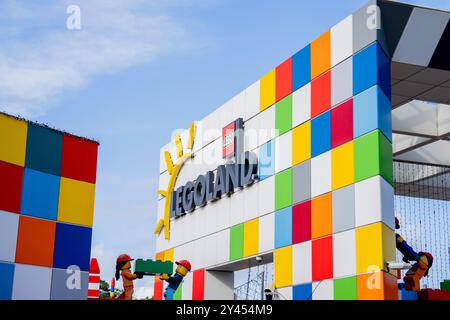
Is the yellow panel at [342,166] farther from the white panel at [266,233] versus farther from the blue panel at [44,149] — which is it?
the blue panel at [44,149]

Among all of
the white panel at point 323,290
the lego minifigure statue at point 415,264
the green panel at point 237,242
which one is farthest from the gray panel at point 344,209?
the green panel at point 237,242

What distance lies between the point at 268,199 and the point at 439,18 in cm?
680

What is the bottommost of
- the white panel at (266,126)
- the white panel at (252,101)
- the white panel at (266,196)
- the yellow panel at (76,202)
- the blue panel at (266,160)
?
the yellow panel at (76,202)

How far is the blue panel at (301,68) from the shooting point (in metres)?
20.4

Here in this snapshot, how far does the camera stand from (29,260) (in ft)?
45.9

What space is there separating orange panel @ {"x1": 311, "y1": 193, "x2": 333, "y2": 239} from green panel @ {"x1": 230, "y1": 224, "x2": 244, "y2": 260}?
404 centimetres

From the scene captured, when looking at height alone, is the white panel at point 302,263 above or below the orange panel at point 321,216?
below

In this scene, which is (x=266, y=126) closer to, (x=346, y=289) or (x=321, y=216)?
(x=321, y=216)

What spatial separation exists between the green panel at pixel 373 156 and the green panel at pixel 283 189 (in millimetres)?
3074

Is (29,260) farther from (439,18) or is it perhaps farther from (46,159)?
(439,18)

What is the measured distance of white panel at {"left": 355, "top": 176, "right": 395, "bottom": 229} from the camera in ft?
55.3

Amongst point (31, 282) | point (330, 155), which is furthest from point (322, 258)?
point (31, 282)
